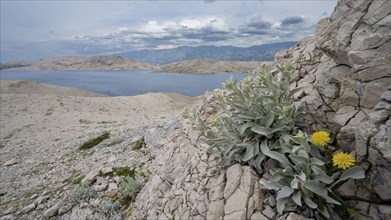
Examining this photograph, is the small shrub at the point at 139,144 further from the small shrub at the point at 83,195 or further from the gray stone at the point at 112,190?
the small shrub at the point at 83,195

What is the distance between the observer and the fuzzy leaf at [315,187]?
3855 millimetres

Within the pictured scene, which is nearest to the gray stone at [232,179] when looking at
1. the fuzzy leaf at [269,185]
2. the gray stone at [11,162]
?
the fuzzy leaf at [269,185]

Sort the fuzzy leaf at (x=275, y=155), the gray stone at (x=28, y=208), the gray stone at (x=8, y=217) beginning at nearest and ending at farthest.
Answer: the fuzzy leaf at (x=275, y=155), the gray stone at (x=8, y=217), the gray stone at (x=28, y=208)

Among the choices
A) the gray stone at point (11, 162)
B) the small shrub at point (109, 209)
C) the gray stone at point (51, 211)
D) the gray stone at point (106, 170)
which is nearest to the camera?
the small shrub at point (109, 209)

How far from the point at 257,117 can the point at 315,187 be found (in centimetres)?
168

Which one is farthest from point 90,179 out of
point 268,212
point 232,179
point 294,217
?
point 294,217

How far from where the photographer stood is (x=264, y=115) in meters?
5.27

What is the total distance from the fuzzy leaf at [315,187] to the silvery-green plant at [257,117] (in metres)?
0.77

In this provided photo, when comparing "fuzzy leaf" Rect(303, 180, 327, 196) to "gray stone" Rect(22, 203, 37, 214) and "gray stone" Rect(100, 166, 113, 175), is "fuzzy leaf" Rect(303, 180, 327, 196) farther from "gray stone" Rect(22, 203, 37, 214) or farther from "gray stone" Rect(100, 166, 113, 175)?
"gray stone" Rect(22, 203, 37, 214)

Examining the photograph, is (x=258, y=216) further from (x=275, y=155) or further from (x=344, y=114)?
(x=344, y=114)

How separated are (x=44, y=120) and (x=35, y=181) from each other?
59.3ft

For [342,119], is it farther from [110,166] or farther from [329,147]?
[110,166]

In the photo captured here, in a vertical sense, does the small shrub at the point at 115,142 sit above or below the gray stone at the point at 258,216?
below

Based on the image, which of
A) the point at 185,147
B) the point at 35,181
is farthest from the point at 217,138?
the point at 35,181
